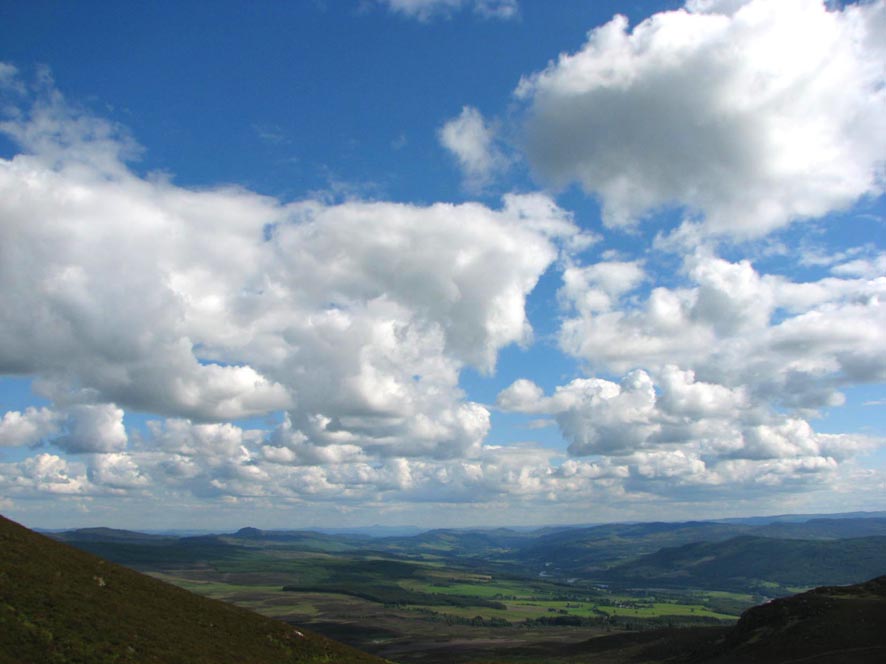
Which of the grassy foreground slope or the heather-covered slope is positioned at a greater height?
the grassy foreground slope

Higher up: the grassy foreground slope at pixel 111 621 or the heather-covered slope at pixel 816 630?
the grassy foreground slope at pixel 111 621

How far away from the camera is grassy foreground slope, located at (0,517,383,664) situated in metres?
45.9

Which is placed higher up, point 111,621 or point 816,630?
point 111,621

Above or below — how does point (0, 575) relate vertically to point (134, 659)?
above

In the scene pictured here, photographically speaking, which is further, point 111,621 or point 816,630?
point 816,630

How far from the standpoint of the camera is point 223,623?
65.9 metres

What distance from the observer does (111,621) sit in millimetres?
52938

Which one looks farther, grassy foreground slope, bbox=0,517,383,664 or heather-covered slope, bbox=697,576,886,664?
heather-covered slope, bbox=697,576,886,664

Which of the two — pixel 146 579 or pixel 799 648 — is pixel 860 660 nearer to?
pixel 799 648

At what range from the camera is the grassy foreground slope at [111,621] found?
151ft

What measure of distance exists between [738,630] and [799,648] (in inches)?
993

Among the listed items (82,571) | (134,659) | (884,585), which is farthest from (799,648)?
(82,571)

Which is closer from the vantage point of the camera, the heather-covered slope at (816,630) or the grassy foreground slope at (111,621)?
the grassy foreground slope at (111,621)

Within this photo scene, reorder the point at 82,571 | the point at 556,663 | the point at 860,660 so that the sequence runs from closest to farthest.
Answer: the point at 82,571, the point at 860,660, the point at 556,663
